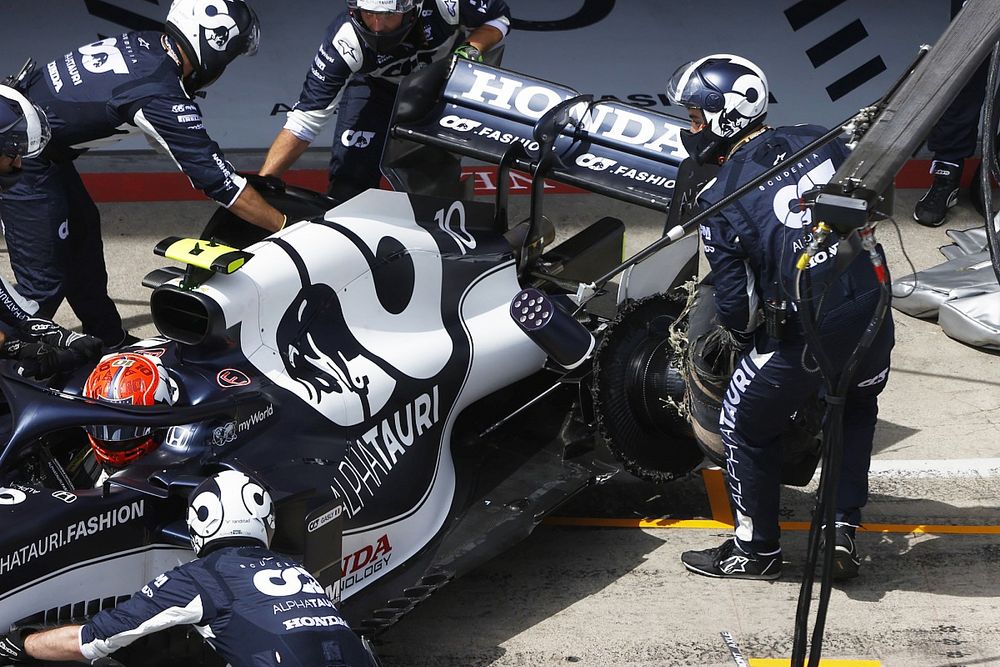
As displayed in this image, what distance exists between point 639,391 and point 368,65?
2.25 meters

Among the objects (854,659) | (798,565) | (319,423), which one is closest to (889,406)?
(798,565)

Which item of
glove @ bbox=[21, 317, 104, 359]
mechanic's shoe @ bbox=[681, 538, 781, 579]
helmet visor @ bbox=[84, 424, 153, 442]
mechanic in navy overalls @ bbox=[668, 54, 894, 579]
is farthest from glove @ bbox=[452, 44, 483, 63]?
helmet visor @ bbox=[84, 424, 153, 442]

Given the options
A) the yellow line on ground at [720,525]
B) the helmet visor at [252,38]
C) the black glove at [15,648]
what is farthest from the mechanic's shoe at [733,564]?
the helmet visor at [252,38]

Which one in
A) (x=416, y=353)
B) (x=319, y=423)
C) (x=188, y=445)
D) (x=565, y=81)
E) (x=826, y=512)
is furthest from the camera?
(x=565, y=81)

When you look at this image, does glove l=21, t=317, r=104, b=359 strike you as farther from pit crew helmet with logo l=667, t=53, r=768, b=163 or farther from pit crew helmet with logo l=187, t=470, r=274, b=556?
pit crew helmet with logo l=667, t=53, r=768, b=163

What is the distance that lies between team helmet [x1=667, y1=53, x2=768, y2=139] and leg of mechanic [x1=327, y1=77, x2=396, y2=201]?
2.33m

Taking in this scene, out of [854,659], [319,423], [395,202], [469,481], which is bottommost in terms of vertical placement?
[854,659]

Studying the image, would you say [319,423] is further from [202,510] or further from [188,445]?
[202,510]

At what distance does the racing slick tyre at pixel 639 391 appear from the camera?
5398 millimetres

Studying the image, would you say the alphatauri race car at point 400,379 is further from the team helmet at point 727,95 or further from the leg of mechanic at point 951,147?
the leg of mechanic at point 951,147

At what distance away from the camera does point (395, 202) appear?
17.2 feet

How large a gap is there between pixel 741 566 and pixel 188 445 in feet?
6.93

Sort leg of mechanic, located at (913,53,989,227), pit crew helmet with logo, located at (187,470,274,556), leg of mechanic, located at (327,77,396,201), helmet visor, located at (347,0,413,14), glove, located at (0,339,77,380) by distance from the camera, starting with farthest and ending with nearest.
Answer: leg of mechanic, located at (913,53,989,227)
leg of mechanic, located at (327,77,396,201)
helmet visor, located at (347,0,413,14)
glove, located at (0,339,77,380)
pit crew helmet with logo, located at (187,470,274,556)

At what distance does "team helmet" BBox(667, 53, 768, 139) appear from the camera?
476 centimetres
